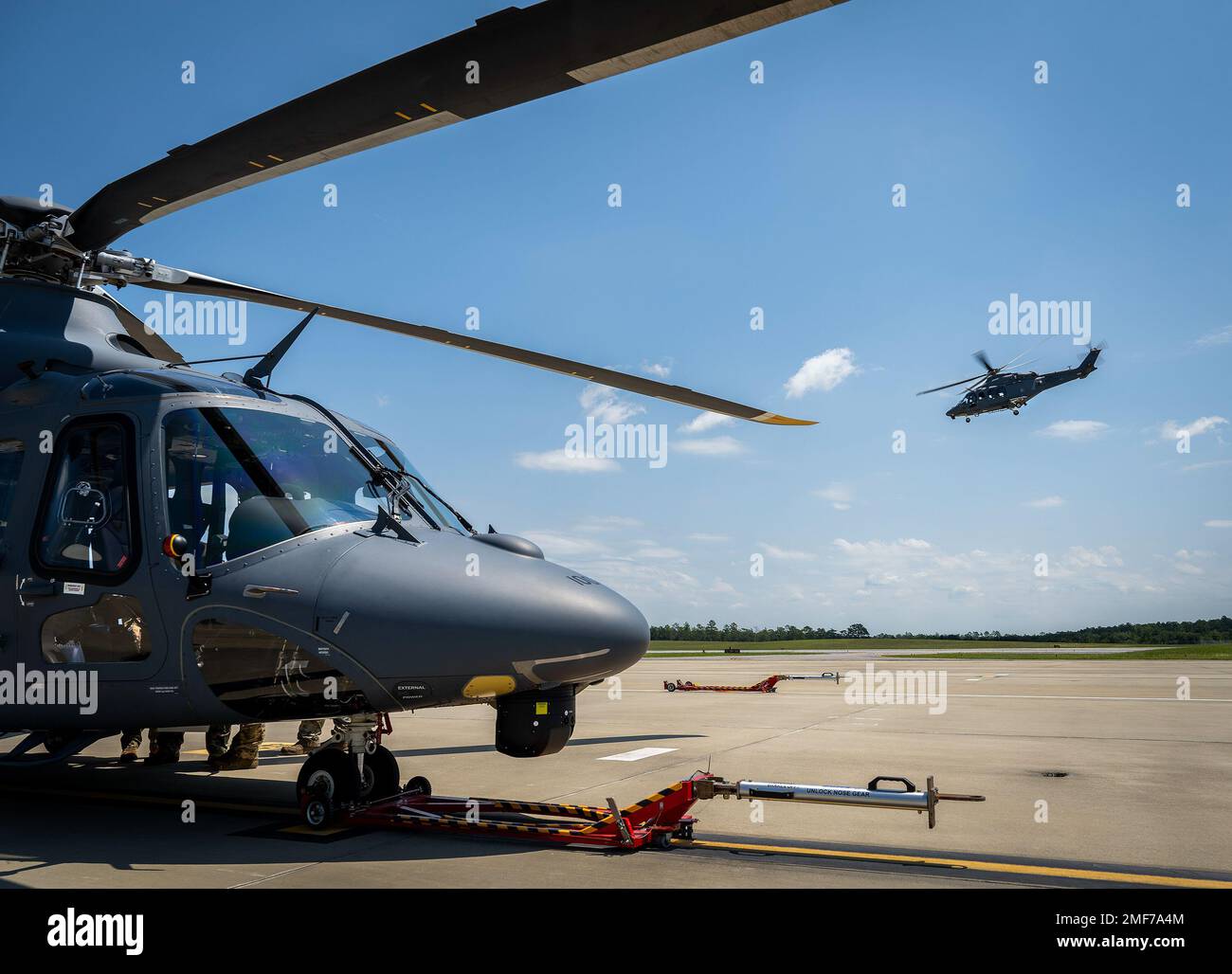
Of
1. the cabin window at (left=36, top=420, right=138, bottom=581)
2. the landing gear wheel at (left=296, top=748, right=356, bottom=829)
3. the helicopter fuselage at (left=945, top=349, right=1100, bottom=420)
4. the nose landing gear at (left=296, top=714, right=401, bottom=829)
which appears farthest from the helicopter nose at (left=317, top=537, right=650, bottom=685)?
the helicopter fuselage at (left=945, top=349, right=1100, bottom=420)

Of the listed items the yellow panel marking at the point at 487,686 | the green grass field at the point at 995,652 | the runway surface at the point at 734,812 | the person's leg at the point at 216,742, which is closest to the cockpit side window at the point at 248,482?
the yellow panel marking at the point at 487,686

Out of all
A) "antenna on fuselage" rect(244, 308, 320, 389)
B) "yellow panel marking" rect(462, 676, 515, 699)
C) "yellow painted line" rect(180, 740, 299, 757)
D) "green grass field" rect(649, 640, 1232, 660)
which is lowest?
"green grass field" rect(649, 640, 1232, 660)

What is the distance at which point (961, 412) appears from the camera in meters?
58.8

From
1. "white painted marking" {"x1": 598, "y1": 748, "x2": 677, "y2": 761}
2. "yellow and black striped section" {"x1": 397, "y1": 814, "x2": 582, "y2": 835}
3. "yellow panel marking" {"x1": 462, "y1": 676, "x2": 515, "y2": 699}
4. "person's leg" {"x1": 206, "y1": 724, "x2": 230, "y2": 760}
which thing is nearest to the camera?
"yellow panel marking" {"x1": 462, "y1": 676, "x2": 515, "y2": 699}

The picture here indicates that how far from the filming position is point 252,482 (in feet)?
21.5

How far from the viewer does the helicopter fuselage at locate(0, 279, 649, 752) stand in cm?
591

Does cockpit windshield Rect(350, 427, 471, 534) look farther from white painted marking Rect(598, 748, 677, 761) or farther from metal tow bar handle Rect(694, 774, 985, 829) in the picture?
white painted marking Rect(598, 748, 677, 761)

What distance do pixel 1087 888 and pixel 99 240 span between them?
8.56 m

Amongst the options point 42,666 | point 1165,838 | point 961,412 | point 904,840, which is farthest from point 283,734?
point 961,412

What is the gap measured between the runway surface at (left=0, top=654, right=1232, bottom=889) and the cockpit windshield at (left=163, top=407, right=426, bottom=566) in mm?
2143

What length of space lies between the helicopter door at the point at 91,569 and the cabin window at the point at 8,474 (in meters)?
0.45

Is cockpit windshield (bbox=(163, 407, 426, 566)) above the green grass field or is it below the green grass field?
above

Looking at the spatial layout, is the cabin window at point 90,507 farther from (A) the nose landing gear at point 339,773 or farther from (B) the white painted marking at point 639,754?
(B) the white painted marking at point 639,754
